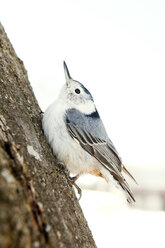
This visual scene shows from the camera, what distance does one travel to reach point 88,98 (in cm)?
221

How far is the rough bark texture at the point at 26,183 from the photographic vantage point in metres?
0.65

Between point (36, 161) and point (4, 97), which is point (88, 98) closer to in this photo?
point (4, 97)

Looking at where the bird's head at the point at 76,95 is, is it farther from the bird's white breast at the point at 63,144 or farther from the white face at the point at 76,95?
the bird's white breast at the point at 63,144

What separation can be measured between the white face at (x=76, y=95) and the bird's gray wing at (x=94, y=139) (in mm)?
68

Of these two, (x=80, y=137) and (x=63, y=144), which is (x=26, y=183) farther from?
(x=80, y=137)

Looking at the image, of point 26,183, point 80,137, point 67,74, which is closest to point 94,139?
point 80,137

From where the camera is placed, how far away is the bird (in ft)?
5.98

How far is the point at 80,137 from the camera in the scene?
76.5 inches

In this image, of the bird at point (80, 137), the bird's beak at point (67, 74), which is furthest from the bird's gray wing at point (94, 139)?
the bird's beak at point (67, 74)

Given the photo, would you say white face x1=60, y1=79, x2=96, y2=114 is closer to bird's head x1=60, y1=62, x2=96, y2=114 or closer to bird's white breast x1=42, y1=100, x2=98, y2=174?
bird's head x1=60, y1=62, x2=96, y2=114

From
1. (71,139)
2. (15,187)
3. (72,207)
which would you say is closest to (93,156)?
(71,139)

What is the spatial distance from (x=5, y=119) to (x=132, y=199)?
42.7 inches

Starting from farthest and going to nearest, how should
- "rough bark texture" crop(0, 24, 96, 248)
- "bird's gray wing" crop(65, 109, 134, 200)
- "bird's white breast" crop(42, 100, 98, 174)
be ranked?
"bird's gray wing" crop(65, 109, 134, 200), "bird's white breast" crop(42, 100, 98, 174), "rough bark texture" crop(0, 24, 96, 248)

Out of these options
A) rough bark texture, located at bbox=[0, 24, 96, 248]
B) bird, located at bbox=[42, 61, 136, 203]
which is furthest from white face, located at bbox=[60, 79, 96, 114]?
rough bark texture, located at bbox=[0, 24, 96, 248]
